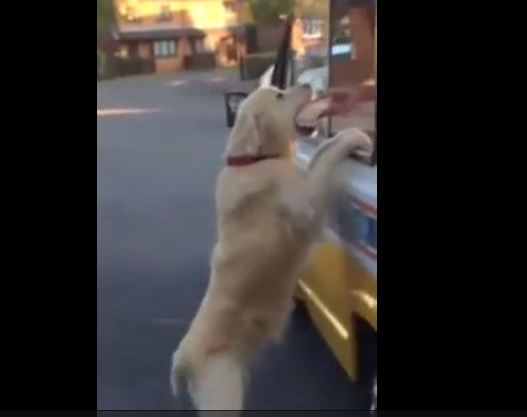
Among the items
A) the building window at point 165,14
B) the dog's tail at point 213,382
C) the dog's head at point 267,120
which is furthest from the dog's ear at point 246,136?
the dog's tail at point 213,382

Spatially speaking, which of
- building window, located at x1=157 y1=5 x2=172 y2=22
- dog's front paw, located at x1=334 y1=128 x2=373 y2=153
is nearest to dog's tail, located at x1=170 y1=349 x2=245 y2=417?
dog's front paw, located at x1=334 y1=128 x2=373 y2=153

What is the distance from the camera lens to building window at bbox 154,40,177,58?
2.87 meters

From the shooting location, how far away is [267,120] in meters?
3.15

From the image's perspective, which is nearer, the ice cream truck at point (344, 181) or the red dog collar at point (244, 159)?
the ice cream truck at point (344, 181)

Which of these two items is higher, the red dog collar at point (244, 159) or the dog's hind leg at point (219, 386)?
the red dog collar at point (244, 159)

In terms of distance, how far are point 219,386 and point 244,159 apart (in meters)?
0.67

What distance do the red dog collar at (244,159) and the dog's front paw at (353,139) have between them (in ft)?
0.75

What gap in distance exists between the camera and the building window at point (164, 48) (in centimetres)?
287

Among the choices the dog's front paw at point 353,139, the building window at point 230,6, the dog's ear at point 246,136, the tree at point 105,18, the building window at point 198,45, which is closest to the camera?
the tree at point 105,18

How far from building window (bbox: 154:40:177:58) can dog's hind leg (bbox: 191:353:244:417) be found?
2.80 feet

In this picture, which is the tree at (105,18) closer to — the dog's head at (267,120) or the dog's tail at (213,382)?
the dog's head at (267,120)

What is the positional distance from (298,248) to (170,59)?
71 cm
